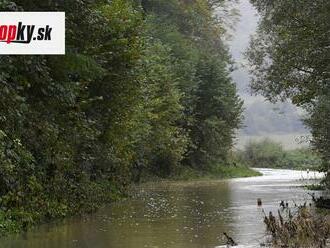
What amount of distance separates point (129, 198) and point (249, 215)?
10.2m

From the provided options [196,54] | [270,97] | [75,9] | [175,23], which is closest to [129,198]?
[270,97]

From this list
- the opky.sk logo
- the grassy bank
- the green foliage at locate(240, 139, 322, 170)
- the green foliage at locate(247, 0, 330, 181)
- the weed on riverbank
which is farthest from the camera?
the green foliage at locate(240, 139, 322, 170)

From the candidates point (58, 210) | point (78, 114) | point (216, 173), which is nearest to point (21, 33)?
point (78, 114)

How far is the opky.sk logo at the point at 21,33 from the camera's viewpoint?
53.6 feet

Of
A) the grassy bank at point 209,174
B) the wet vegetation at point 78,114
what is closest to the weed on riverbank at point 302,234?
the wet vegetation at point 78,114

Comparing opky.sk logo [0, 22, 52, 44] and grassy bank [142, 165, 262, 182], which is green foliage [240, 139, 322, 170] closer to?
grassy bank [142, 165, 262, 182]

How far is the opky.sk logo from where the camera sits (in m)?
16.3

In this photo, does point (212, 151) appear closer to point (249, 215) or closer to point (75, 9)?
point (249, 215)

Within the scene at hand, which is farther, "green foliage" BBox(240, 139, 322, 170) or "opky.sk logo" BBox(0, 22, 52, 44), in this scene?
"green foliage" BBox(240, 139, 322, 170)

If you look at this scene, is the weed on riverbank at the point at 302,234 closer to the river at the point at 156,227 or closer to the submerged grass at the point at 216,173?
the river at the point at 156,227

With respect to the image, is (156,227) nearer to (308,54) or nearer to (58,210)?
(58,210)

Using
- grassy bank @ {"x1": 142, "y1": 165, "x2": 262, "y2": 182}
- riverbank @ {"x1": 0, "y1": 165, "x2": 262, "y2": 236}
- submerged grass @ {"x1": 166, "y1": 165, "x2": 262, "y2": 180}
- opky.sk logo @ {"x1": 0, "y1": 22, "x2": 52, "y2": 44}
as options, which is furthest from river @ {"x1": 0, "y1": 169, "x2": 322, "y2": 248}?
submerged grass @ {"x1": 166, "y1": 165, "x2": 262, "y2": 180}

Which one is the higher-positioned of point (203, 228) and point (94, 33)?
point (94, 33)

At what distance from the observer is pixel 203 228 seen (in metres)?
19.4
